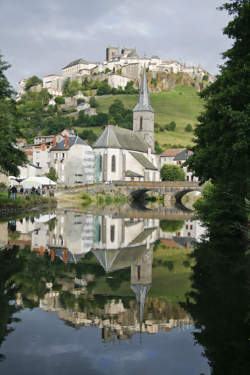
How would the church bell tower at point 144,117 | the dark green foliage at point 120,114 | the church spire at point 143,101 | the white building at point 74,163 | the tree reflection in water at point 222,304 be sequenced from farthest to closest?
1. the dark green foliage at point 120,114
2. the church bell tower at point 144,117
3. the church spire at point 143,101
4. the white building at point 74,163
5. the tree reflection in water at point 222,304

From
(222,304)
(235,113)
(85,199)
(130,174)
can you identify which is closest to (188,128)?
(130,174)

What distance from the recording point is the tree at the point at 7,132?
93.0 ft

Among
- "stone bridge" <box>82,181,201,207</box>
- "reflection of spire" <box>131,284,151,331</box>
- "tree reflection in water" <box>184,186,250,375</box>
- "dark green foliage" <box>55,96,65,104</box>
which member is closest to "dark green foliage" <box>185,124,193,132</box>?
"dark green foliage" <box>55,96,65,104</box>

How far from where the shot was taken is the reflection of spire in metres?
9.59

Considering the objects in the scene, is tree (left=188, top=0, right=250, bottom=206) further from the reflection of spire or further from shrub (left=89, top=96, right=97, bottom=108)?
shrub (left=89, top=96, right=97, bottom=108)

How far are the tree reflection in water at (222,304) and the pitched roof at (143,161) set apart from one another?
69000 millimetres

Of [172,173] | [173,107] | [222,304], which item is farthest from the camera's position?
[173,107]

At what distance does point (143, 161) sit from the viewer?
92.2m

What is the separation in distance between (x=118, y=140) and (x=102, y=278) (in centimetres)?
7422

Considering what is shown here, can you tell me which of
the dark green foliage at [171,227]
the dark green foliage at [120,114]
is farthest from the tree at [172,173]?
the dark green foliage at [171,227]

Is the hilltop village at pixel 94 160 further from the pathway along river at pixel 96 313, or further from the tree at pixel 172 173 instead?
the pathway along river at pixel 96 313

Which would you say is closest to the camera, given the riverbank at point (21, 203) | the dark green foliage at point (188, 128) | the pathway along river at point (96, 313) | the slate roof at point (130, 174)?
the pathway along river at point (96, 313)

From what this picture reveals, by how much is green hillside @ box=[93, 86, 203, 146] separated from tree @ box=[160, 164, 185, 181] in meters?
40.3

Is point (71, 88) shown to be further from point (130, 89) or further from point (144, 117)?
point (144, 117)
